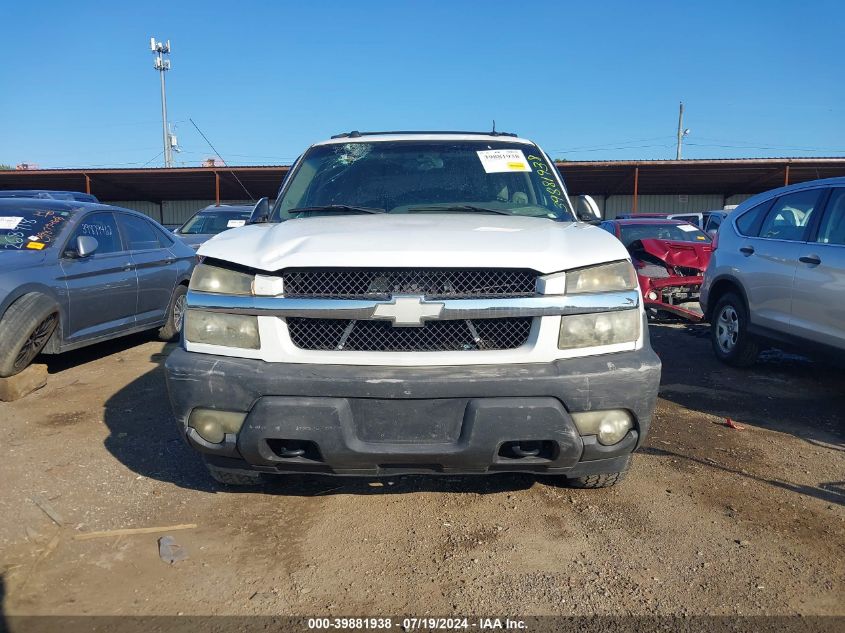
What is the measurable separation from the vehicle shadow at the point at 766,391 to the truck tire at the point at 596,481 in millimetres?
1723

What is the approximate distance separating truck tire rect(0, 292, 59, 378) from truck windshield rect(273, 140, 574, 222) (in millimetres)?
2514

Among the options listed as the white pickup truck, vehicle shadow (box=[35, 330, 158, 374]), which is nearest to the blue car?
vehicle shadow (box=[35, 330, 158, 374])

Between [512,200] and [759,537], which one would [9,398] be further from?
[759,537]

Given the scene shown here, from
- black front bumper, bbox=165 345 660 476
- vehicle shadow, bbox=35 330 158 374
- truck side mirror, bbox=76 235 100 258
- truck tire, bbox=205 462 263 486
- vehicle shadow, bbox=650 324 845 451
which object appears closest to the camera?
black front bumper, bbox=165 345 660 476

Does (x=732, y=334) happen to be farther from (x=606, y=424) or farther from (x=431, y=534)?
(x=431, y=534)

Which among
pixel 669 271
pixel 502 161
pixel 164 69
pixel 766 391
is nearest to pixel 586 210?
pixel 502 161

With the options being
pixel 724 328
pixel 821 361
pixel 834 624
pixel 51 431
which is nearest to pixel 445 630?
pixel 834 624

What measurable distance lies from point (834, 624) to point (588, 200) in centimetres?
250

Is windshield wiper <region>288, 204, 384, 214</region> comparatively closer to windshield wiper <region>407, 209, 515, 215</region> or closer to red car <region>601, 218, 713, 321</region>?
windshield wiper <region>407, 209, 515, 215</region>

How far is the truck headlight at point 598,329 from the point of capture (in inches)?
106

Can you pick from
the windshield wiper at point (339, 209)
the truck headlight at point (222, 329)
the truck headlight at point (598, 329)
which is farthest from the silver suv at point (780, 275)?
the truck headlight at point (222, 329)

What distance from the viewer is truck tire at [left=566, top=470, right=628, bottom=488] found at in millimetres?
3273

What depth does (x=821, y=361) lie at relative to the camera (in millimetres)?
4871

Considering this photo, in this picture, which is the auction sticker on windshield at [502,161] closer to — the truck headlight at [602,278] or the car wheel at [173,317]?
the truck headlight at [602,278]
